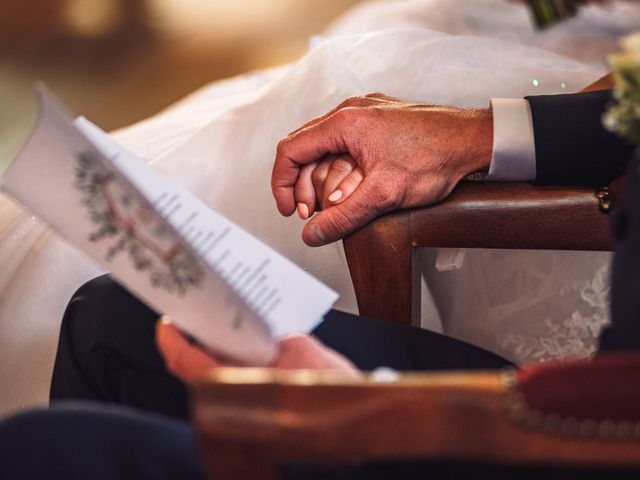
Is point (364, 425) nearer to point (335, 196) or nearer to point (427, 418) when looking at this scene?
point (427, 418)

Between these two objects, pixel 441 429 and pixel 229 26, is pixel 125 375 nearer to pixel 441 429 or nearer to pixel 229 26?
pixel 441 429

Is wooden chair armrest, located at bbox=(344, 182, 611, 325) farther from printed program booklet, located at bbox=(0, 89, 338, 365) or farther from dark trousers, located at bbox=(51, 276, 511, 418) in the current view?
printed program booklet, located at bbox=(0, 89, 338, 365)

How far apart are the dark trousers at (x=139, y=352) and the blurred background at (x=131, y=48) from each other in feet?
4.59

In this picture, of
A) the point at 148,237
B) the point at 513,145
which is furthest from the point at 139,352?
the point at 513,145

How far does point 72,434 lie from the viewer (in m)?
0.74

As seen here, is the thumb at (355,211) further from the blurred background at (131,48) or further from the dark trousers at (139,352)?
the blurred background at (131,48)

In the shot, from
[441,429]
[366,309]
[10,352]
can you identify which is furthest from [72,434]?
[10,352]

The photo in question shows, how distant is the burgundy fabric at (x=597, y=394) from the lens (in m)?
0.62

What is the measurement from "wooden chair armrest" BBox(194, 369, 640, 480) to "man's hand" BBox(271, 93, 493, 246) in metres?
0.51

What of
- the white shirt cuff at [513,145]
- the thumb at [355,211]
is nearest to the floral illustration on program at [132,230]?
the thumb at [355,211]

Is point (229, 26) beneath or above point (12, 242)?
beneath

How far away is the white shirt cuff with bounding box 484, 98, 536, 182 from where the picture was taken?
115cm

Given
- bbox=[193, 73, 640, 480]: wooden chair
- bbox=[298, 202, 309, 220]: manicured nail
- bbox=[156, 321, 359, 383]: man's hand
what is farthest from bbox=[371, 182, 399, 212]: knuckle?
bbox=[193, 73, 640, 480]: wooden chair

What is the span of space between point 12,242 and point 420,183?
625 mm
